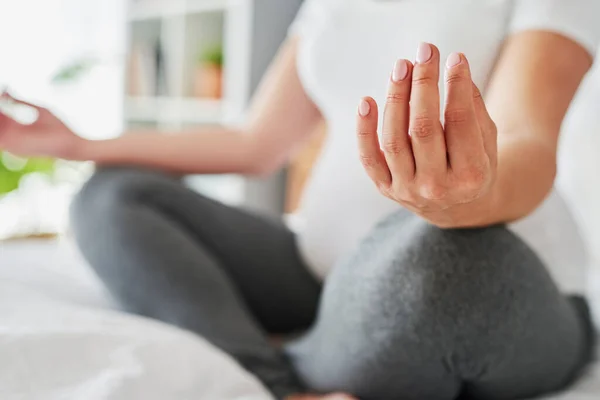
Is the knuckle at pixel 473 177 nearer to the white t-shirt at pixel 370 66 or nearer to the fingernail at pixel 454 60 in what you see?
the fingernail at pixel 454 60

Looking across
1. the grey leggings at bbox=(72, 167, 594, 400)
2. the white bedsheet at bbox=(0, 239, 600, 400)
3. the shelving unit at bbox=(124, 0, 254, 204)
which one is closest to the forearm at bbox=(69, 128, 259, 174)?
the grey leggings at bbox=(72, 167, 594, 400)

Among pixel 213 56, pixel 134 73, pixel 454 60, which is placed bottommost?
pixel 134 73

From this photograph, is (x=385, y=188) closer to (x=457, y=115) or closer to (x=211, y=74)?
(x=457, y=115)

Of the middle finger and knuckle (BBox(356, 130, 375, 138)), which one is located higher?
the middle finger

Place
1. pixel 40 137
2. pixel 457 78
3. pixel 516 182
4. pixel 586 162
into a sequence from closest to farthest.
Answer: pixel 457 78
pixel 516 182
pixel 586 162
pixel 40 137

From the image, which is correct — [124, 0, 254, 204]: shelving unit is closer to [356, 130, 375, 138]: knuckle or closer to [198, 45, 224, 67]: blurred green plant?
[198, 45, 224, 67]: blurred green plant

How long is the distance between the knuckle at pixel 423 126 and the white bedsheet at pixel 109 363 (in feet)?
0.86

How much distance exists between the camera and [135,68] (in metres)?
2.81

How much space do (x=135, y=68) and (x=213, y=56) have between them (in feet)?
1.20

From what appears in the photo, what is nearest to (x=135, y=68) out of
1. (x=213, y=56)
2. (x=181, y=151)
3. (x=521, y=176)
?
(x=213, y=56)

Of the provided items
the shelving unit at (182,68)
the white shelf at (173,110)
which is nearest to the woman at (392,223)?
the shelving unit at (182,68)

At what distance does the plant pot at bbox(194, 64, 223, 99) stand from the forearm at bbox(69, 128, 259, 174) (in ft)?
5.41

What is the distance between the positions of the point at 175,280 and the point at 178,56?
7.03ft

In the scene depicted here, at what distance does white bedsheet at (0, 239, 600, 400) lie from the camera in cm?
50
